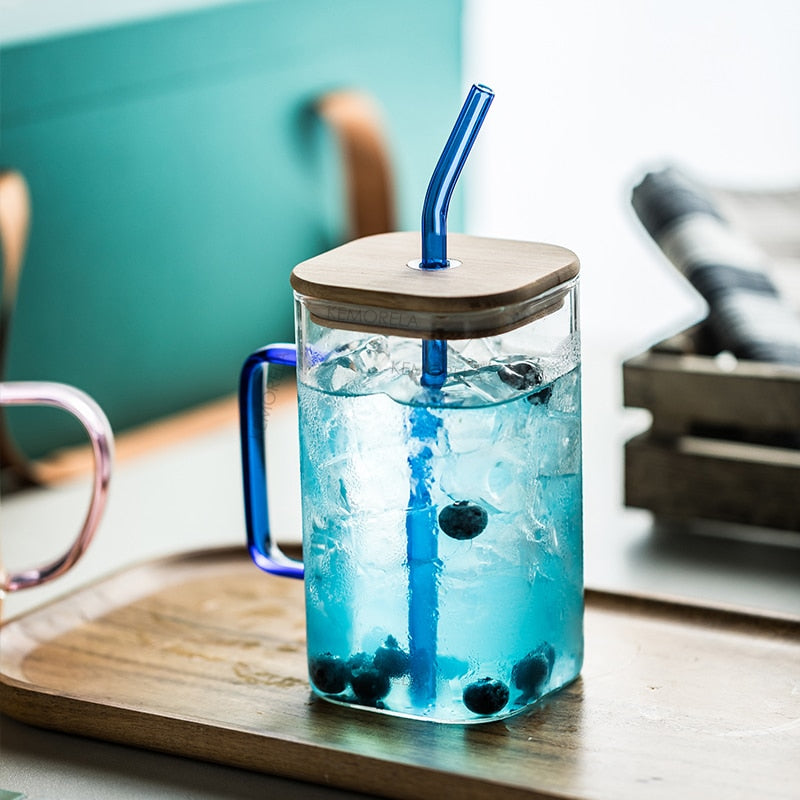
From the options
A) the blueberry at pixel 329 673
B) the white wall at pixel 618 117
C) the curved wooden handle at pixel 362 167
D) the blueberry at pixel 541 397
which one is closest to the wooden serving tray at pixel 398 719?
the blueberry at pixel 329 673

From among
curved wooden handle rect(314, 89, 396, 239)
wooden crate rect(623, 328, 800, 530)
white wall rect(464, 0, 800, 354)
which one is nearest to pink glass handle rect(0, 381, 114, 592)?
wooden crate rect(623, 328, 800, 530)

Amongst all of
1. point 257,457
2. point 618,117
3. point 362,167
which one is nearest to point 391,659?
point 257,457

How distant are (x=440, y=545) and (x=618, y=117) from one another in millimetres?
2161

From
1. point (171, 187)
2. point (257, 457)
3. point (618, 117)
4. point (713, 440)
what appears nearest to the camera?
point (257, 457)

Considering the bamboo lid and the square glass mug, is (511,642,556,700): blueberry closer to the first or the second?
the square glass mug

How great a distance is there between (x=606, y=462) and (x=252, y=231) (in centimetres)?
86

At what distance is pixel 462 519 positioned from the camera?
25.8 inches

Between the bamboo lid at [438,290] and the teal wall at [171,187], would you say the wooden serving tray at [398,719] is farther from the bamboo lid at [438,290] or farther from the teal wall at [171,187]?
the teal wall at [171,187]

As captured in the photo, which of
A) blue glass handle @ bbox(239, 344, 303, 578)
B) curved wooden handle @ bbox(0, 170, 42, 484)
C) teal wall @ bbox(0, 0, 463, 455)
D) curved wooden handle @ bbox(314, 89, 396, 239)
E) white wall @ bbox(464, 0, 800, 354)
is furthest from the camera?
white wall @ bbox(464, 0, 800, 354)

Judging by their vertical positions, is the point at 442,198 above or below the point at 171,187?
above

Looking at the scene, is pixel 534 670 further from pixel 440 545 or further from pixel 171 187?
pixel 171 187

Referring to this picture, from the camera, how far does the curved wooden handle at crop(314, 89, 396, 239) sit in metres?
1.95

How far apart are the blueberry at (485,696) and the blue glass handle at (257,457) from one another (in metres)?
0.14

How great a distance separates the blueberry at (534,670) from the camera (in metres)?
0.69
